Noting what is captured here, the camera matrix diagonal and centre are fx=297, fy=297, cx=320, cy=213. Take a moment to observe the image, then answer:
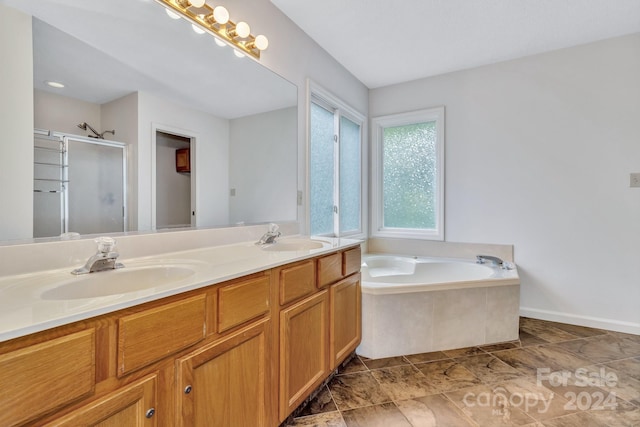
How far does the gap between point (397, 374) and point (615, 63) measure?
299 centimetres

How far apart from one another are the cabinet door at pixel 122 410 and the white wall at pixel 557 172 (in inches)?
114

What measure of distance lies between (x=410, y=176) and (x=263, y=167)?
1.96 meters

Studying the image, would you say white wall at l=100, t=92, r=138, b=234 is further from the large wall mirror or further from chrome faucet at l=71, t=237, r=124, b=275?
chrome faucet at l=71, t=237, r=124, b=275

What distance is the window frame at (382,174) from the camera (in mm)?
3074

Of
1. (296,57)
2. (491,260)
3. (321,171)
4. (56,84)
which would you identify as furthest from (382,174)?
(56,84)

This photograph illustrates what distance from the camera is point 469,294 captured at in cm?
218

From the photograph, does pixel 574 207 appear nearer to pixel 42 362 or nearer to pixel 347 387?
pixel 347 387

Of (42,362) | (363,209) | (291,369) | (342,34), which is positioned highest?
(342,34)

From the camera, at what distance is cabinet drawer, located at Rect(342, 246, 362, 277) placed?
1728 millimetres

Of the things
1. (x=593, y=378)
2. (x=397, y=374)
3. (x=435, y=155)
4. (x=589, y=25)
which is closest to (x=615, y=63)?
(x=589, y=25)

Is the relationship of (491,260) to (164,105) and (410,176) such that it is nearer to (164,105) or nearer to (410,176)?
(410,176)

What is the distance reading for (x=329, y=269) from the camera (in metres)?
1.57

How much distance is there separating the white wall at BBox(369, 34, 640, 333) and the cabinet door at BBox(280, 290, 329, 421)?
2.05m

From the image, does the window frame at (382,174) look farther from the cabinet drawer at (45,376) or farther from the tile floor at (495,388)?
the cabinet drawer at (45,376)
